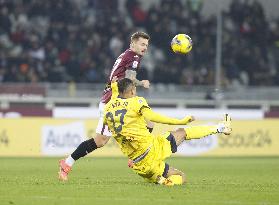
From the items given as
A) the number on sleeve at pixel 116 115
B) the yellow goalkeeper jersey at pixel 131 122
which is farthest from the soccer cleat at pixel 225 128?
the number on sleeve at pixel 116 115

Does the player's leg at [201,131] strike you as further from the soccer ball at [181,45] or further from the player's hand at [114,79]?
the soccer ball at [181,45]

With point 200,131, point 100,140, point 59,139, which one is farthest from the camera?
point 59,139

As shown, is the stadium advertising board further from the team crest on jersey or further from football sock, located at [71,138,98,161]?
football sock, located at [71,138,98,161]

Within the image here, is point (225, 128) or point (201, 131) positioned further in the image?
point (201, 131)

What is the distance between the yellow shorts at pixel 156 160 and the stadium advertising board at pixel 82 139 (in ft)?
33.1

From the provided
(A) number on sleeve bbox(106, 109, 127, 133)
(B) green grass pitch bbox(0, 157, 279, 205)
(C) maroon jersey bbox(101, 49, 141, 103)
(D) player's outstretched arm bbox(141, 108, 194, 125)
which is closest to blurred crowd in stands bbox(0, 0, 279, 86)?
(B) green grass pitch bbox(0, 157, 279, 205)

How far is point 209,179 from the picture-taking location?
13227 mm

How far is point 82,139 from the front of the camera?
21.7 metres

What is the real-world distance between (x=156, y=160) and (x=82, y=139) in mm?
10512

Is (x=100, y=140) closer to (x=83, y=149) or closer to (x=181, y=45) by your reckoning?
(x=83, y=149)

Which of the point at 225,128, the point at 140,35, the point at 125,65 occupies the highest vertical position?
the point at 140,35

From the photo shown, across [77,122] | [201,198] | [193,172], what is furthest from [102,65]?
[201,198]

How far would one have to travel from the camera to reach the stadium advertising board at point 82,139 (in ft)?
69.9

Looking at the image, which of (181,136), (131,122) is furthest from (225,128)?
(131,122)
